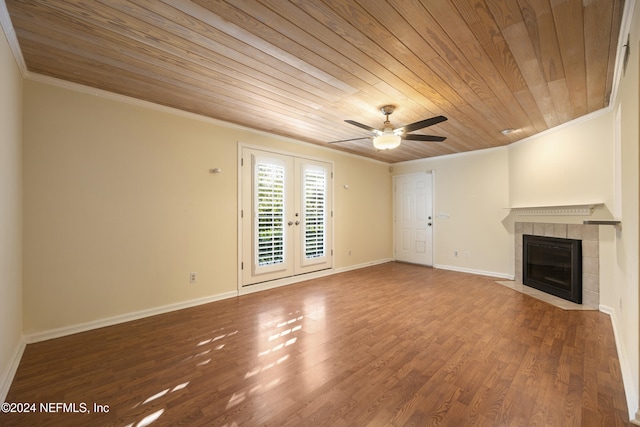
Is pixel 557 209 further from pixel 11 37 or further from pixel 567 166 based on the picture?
pixel 11 37

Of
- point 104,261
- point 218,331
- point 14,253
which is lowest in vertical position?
point 218,331

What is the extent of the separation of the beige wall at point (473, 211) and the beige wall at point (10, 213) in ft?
20.3

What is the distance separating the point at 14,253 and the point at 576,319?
17.9 ft

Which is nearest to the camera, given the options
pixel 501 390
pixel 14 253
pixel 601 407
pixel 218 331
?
pixel 601 407

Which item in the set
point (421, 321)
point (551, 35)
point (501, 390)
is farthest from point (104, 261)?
point (551, 35)

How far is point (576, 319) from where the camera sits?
9.82 feet

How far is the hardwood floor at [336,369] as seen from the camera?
160 centimetres

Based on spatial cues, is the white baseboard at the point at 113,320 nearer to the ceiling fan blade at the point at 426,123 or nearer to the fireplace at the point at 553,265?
the ceiling fan blade at the point at 426,123

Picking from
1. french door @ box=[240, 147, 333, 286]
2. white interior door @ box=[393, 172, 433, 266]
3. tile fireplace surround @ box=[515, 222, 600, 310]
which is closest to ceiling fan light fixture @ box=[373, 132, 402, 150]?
french door @ box=[240, 147, 333, 286]

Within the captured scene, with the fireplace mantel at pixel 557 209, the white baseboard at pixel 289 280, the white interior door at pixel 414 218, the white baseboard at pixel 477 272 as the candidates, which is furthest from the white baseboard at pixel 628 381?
the white baseboard at pixel 289 280

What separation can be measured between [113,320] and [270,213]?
2286 mm

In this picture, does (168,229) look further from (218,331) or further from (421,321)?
(421,321)

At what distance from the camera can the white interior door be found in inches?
236

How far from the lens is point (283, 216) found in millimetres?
4402
